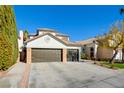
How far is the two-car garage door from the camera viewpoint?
2527 cm

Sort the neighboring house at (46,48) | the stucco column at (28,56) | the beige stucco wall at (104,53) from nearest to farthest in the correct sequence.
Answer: the stucco column at (28,56)
the neighboring house at (46,48)
the beige stucco wall at (104,53)

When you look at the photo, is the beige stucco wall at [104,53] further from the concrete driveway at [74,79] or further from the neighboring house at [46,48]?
the concrete driveway at [74,79]

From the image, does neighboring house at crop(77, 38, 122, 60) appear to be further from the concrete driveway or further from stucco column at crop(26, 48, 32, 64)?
the concrete driveway

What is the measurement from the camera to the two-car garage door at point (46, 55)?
25.3 metres

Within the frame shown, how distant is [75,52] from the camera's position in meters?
28.6

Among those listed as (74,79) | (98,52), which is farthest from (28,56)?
(98,52)

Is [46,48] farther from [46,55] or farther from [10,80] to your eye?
[10,80]

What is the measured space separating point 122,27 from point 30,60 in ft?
48.7

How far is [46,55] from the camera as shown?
25906 millimetres

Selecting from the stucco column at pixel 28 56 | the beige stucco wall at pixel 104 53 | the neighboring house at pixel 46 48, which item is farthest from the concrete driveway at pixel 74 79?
the beige stucco wall at pixel 104 53

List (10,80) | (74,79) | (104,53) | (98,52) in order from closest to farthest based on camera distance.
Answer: (10,80), (74,79), (104,53), (98,52)
